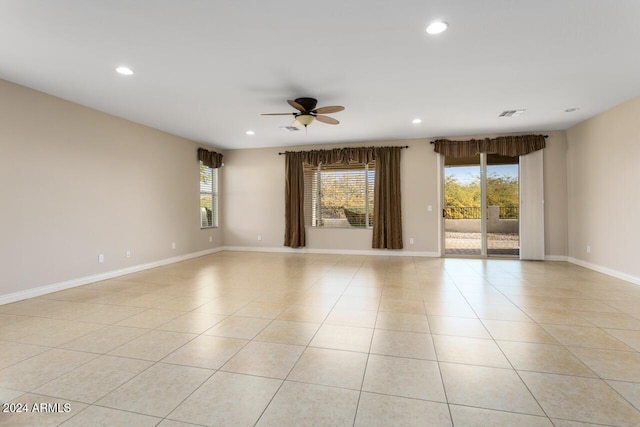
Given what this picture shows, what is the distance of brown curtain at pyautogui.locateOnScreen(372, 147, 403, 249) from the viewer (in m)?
7.09

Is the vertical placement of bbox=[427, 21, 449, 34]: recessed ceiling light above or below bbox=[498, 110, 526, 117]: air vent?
below

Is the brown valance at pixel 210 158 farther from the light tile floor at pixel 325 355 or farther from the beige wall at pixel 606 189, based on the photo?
the beige wall at pixel 606 189

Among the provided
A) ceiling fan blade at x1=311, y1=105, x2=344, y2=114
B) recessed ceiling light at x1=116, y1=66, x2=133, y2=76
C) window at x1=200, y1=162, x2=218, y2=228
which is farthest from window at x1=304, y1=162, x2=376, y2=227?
recessed ceiling light at x1=116, y1=66, x2=133, y2=76

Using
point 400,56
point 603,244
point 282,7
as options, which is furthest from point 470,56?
point 603,244

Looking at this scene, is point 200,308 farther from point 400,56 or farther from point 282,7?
point 400,56

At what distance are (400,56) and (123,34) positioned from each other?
2595mm

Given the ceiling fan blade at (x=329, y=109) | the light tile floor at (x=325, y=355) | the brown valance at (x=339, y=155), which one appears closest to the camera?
the light tile floor at (x=325, y=355)

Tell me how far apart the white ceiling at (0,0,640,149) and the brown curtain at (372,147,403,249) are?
1.91 meters

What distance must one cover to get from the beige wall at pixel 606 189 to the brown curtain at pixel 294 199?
5651 mm

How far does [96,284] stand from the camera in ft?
15.3

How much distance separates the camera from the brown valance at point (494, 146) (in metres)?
6.39

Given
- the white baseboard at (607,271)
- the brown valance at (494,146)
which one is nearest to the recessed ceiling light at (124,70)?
the brown valance at (494,146)

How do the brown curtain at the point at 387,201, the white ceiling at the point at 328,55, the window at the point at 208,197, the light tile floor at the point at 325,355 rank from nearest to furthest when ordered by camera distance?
the light tile floor at the point at 325,355 → the white ceiling at the point at 328,55 → the brown curtain at the point at 387,201 → the window at the point at 208,197

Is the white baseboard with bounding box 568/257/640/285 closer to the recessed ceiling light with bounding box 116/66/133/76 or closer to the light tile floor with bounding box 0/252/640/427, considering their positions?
the light tile floor with bounding box 0/252/640/427
